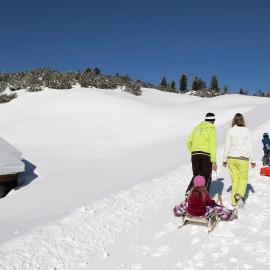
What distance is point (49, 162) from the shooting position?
17.1 m

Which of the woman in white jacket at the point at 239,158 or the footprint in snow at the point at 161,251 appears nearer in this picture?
the footprint in snow at the point at 161,251

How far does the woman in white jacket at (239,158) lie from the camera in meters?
9.17

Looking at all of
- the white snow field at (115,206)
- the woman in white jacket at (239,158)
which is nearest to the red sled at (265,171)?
the white snow field at (115,206)

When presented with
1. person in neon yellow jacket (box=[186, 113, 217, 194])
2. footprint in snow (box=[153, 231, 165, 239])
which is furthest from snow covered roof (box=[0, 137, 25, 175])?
footprint in snow (box=[153, 231, 165, 239])

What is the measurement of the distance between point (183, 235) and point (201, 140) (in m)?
2.54

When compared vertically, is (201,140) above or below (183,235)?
above

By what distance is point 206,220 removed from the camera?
7973 mm

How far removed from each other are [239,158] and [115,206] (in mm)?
3086

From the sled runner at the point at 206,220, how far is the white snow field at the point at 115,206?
0.37ft

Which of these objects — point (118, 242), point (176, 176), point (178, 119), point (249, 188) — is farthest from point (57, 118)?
point (118, 242)

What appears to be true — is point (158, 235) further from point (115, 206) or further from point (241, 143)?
point (241, 143)

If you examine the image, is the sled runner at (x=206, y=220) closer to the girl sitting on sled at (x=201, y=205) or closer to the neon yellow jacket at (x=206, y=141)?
the girl sitting on sled at (x=201, y=205)

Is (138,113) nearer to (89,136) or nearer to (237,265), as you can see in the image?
(89,136)

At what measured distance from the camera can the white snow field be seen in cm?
666
